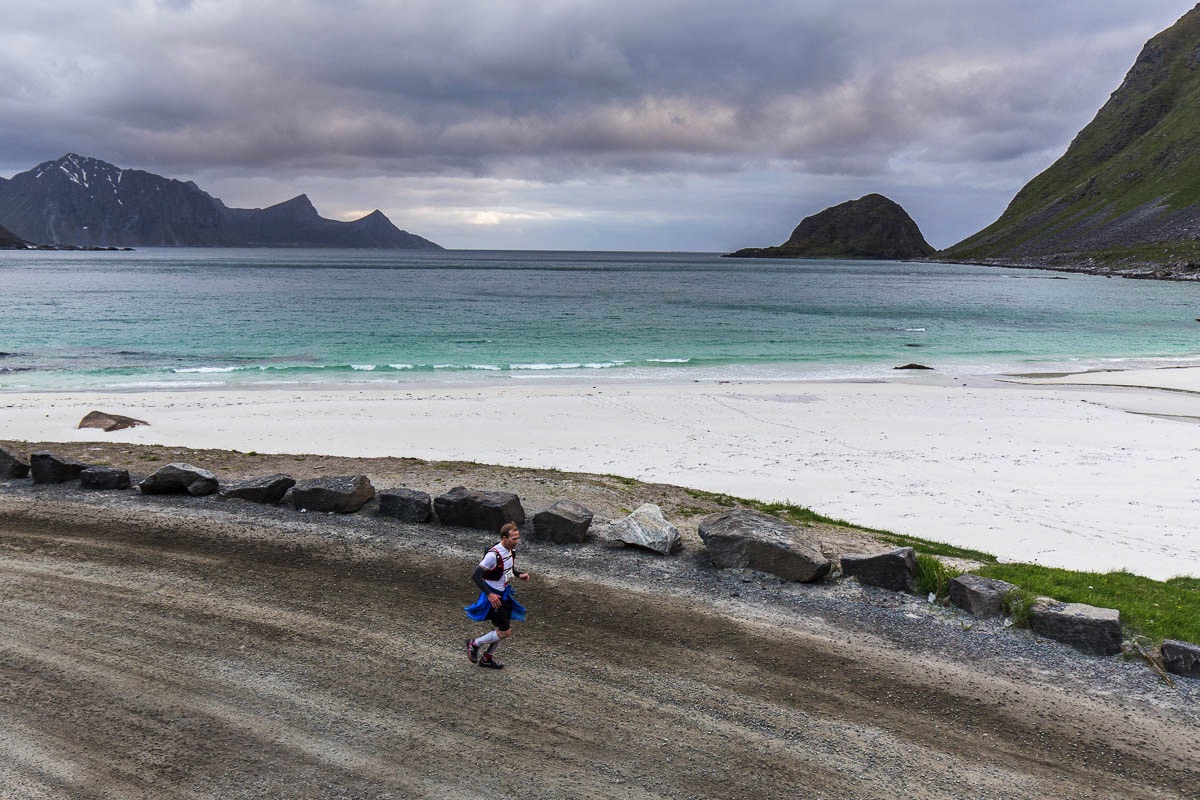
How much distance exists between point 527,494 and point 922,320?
72048 mm

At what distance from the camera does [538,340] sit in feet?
184

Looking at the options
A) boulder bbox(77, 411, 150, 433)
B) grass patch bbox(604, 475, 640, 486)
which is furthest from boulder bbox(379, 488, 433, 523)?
boulder bbox(77, 411, 150, 433)

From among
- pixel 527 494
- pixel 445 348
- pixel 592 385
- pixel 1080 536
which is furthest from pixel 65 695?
pixel 445 348

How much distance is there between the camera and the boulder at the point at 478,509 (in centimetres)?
1348

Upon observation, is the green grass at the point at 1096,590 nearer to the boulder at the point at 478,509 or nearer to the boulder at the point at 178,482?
the boulder at the point at 478,509

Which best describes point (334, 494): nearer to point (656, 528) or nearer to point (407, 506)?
point (407, 506)

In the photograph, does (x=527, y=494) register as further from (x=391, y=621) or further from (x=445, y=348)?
(x=445, y=348)

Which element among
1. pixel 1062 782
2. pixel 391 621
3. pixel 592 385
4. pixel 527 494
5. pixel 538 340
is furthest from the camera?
pixel 538 340

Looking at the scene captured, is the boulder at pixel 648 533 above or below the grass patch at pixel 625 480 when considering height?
above

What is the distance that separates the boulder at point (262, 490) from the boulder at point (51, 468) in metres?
3.80

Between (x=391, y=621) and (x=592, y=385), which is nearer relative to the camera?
(x=391, y=621)

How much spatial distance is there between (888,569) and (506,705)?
6.32 metres

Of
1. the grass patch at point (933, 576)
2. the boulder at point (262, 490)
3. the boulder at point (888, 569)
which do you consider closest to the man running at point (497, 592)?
the boulder at point (888, 569)

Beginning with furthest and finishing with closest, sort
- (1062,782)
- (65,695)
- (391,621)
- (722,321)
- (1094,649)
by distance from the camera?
1. (722,321)
2. (391,621)
3. (1094,649)
4. (65,695)
5. (1062,782)
